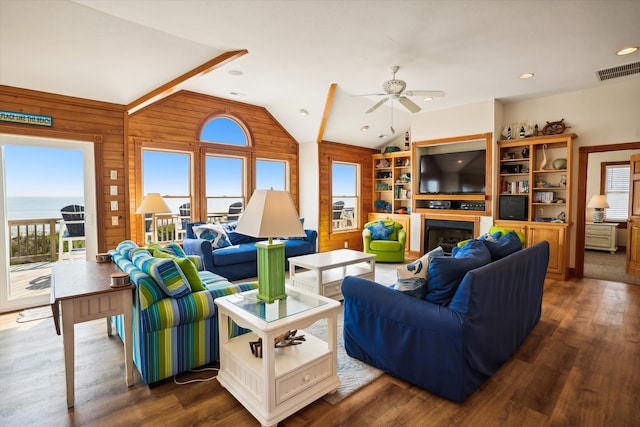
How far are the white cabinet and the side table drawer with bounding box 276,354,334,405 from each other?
7618mm

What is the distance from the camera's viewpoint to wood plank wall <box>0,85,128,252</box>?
3.78 meters

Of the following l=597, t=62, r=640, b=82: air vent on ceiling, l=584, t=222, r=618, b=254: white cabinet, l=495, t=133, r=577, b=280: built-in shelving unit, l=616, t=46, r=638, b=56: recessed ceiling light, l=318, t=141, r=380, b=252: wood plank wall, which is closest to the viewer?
l=616, t=46, r=638, b=56: recessed ceiling light

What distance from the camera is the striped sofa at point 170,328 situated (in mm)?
2232

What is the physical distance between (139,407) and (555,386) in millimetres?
2791

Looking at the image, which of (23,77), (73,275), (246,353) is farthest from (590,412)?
(23,77)

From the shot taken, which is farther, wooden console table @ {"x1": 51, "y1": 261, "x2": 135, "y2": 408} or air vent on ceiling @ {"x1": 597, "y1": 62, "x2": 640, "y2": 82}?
air vent on ceiling @ {"x1": 597, "y1": 62, "x2": 640, "y2": 82}

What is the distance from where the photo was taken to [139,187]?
4910mm

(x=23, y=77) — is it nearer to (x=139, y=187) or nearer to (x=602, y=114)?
(x=139, y=187)

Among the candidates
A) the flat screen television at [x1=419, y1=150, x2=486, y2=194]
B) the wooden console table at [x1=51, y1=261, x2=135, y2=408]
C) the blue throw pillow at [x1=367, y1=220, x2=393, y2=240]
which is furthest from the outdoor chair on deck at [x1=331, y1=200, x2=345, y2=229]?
the wooden console table at [x1=51, y1=261, x2=135, y2=408]

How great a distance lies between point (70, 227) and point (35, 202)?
472 millimetres

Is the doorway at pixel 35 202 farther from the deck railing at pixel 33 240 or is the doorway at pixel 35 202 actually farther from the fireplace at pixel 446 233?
the fireplace at pixel 446 233

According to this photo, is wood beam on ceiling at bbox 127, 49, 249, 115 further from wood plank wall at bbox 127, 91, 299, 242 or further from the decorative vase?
the decorative vase

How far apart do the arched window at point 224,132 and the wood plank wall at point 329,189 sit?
62.6 inches

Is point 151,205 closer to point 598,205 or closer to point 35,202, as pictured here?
point 35,202
